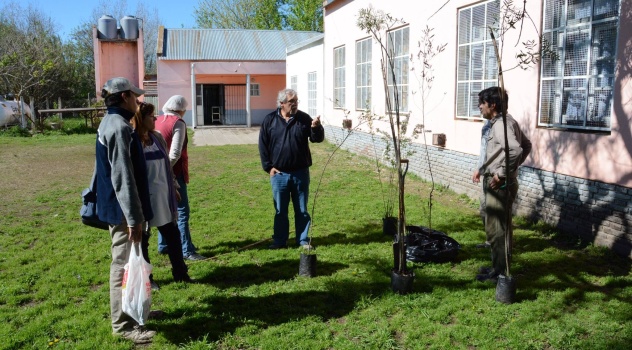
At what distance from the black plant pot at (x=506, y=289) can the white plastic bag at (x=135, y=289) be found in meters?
2.72

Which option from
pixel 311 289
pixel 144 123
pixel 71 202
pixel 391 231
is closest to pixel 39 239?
pixel 71 202

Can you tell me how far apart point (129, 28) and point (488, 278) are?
96.8ft

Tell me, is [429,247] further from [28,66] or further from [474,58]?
[28,66]

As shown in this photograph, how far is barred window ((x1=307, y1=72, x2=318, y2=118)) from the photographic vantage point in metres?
19.4

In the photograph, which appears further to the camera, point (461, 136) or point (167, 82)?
point (167, 82)

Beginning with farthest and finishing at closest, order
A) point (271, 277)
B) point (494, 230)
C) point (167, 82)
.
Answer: point (167, 82) → point (271, 277) → point (494, 230)

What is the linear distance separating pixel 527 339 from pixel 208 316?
2.37 m

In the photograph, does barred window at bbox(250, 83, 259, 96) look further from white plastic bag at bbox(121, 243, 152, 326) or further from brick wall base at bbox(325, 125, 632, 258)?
white plastic bag at bbox(121, 243, 152, 326)

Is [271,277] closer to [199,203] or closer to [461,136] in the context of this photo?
[199,203]

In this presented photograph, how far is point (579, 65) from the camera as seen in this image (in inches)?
245

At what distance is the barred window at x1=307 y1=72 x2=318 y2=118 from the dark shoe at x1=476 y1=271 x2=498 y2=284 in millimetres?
14720

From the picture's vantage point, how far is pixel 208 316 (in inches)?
164

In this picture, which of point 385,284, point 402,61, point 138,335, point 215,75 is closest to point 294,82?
point 215,75

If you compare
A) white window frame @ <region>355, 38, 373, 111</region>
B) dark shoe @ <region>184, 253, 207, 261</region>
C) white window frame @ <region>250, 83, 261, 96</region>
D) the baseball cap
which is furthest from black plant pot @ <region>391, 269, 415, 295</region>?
white window frame @ <region>250, 83, 261, 96</region>
